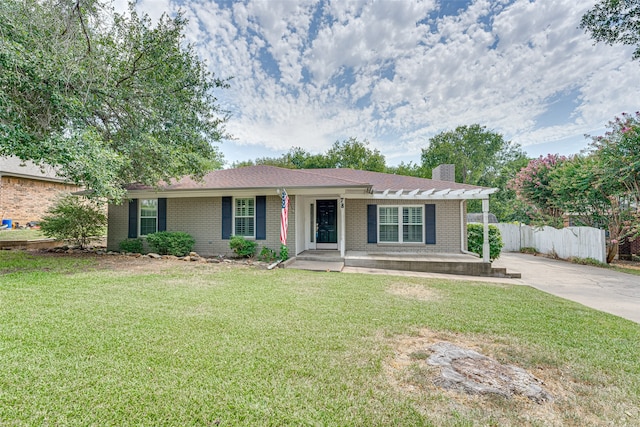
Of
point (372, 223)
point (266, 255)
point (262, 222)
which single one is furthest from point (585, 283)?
point (262, 222)

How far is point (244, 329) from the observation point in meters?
3.81

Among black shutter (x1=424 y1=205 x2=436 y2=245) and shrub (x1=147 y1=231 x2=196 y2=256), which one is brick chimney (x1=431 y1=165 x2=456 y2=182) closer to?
black shutter (x1=424 y1=205 x2=436 y2=245)

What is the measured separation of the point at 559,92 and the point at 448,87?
18.5ft

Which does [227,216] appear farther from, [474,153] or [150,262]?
[474,153]

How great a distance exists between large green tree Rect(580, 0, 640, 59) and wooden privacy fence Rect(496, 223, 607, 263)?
24.4 ft

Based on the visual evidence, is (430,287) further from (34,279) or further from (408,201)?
(34,279)

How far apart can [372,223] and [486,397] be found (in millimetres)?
8692

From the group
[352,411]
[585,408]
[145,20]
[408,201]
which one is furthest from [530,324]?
[145,20]

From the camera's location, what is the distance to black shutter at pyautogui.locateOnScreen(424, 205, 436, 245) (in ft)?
34.9

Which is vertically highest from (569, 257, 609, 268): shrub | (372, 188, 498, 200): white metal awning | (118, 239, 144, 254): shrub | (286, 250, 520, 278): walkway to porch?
(372, 188, 498, 200): white metal awning

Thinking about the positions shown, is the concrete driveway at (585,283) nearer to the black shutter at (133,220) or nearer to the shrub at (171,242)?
the shrub at (171,242)

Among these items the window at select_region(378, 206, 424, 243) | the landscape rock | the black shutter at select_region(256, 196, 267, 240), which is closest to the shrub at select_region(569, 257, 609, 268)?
the window at select_region(378, 206, 424, 243)

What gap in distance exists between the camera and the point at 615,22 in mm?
6926

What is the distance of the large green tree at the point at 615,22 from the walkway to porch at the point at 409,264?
653cm
